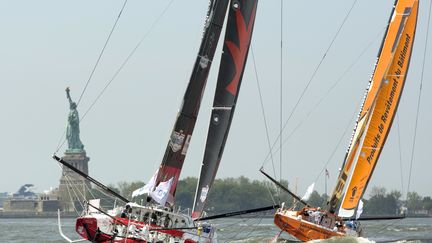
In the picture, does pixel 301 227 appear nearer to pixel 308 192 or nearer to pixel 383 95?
pixel 308 192

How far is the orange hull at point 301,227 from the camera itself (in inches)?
1767

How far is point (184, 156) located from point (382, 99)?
14241 millimetres

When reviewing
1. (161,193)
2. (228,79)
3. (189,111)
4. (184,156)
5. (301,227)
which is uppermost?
(228,79)

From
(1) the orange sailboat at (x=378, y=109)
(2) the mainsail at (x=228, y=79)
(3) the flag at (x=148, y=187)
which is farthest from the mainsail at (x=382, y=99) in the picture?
(3) the flag at (x=148, y=187)

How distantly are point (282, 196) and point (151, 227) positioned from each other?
7098 cm

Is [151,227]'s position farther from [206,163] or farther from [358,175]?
[358,175]

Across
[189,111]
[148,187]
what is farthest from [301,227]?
[148,187]

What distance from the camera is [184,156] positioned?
123ft

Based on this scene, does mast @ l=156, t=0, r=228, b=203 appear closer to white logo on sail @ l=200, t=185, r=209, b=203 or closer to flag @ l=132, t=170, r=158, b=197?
flag @ l=132, t=170, r=158, b=197

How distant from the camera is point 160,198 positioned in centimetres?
3588

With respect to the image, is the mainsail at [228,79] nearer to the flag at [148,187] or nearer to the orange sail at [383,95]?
the flag at [148,187]

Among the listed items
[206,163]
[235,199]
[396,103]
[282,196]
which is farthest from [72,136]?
[206,163]

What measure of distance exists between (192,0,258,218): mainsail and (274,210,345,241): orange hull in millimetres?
7119

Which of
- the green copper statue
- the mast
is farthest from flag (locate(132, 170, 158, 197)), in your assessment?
the green copper statue
